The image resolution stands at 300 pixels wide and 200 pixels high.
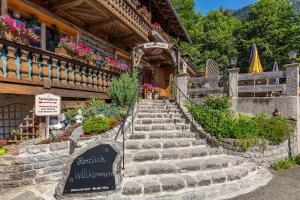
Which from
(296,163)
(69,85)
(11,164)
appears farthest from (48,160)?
(296,163)

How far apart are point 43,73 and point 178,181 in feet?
15.3

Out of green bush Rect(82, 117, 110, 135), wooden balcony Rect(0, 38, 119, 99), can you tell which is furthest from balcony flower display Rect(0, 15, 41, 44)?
green bush Rect(82, 117, 110, 135)

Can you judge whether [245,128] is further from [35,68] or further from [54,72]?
[35,68]

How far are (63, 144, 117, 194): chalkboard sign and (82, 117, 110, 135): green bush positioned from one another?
1.75 meters

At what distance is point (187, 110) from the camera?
9172 millimetres

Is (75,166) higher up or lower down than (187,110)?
lower down

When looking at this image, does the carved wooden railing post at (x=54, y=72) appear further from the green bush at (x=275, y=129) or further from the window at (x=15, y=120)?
the green bush at (x=275, y=129)

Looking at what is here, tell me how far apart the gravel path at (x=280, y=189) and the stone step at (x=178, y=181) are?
24.9 inches

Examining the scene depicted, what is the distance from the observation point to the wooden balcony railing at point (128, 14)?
9.01m

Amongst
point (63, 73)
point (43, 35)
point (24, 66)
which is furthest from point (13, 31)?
point (43, 35)

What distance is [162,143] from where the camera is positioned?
6773 millimetres

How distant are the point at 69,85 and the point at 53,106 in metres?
1.69

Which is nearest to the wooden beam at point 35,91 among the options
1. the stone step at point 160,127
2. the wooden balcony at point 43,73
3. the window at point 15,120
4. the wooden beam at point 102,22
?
the wooden balcony at point 43,73

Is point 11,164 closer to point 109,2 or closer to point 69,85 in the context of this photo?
point 69,85
